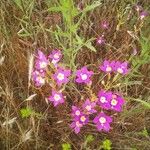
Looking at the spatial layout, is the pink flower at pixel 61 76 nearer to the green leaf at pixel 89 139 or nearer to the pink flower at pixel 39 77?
the pink flower at pixel 39 77

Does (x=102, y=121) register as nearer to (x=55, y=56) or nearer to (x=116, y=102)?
(x=116, y=102)

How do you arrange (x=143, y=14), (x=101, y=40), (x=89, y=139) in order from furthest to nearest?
(x=143, y=14) → (x=101, y=40) → (x=89, y=139)

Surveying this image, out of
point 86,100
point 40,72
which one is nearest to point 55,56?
point 40,72

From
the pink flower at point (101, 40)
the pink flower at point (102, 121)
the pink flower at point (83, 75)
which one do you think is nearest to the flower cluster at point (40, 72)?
the pink flower at point (83, 75)

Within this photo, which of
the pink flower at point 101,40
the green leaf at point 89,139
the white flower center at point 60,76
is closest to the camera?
the white flower center at point 60,76

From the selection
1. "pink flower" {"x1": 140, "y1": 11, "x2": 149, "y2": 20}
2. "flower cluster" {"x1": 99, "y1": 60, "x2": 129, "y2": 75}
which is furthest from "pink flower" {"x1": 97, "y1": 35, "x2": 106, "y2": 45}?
"flower cluster" {"x1": 99, "y1": 60, "x2": 129, "y2": 75}

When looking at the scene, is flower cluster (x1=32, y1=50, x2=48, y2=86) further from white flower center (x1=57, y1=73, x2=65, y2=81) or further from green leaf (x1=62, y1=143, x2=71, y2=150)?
green leaf (x1=62, y1=143, x2=71, y2=150)
